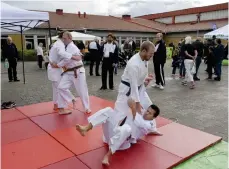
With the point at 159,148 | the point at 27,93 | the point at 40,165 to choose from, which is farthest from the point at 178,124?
the point at 27,93

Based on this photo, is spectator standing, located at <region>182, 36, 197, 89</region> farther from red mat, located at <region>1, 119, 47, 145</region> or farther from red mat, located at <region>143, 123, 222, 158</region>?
red mat, located at <region>1, 119, 47, 145</region>

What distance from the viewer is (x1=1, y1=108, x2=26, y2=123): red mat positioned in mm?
4473

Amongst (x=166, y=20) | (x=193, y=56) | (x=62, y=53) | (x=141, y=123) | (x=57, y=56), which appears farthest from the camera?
(x=166, y=20)

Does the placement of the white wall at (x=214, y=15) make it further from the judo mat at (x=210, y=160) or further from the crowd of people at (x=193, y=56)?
the judo mat at (x=210, y=160)

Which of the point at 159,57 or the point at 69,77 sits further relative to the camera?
the point at 159,57

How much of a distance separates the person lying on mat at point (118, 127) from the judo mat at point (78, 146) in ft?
0.41

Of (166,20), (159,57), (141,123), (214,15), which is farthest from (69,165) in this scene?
(166,20)

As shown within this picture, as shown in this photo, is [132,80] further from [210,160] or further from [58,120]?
[58,120]

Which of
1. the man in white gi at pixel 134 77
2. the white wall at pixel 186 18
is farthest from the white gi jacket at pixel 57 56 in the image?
the white wall at pixel 186 18

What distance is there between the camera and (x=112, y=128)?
306 centimetres

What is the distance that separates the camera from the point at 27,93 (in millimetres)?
7047

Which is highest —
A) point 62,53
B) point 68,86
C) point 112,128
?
point 62,53

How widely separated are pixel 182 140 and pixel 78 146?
4.97 feet

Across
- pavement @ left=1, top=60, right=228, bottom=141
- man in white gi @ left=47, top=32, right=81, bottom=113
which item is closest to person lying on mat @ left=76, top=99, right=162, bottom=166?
pavement @ left=1, top=60, right=228, bottom=141
